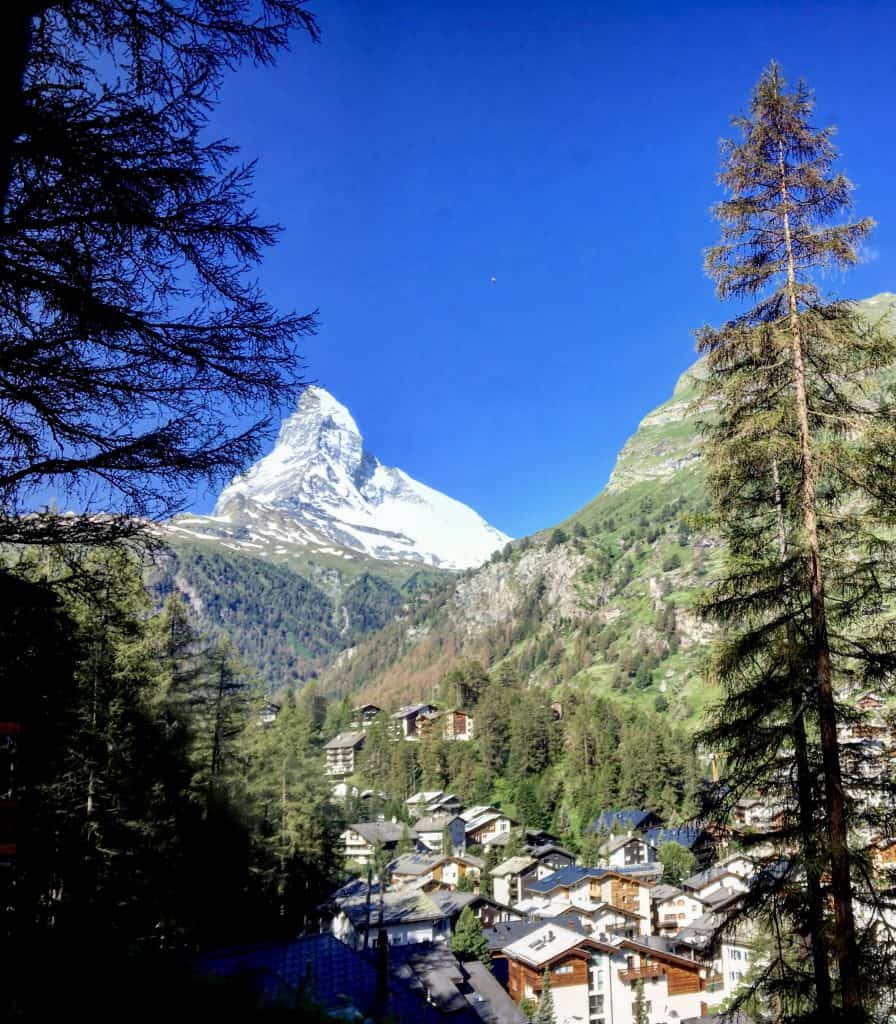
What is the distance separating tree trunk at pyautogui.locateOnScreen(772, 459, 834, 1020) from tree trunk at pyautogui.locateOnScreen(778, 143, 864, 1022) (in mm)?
199

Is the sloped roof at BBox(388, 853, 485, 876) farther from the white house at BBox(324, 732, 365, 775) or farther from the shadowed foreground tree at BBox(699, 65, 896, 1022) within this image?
the shadowed foreground tree at BBox(699, 65, 896, 1022)

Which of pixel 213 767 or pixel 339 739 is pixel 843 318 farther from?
pixel 339 739

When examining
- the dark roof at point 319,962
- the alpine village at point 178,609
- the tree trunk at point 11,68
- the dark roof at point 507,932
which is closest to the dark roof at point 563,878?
the dark roof at point 507,932

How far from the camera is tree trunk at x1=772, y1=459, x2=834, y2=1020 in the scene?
26.9 feet

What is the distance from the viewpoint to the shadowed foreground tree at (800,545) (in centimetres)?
855

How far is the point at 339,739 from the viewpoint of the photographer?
10581cm

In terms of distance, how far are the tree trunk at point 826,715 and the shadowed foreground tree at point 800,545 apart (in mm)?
18

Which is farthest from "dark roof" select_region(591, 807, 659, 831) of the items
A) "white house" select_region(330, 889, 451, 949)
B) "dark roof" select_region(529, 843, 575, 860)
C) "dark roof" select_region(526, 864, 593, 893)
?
"white house" select_region(330, 889, 451, 949)

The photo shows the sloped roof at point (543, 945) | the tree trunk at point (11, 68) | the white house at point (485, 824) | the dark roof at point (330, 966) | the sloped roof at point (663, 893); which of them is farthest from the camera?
the white house at point (485, 824)

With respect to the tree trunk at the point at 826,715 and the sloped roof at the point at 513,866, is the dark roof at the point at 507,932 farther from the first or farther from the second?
the tree trunk at the point at 826,715

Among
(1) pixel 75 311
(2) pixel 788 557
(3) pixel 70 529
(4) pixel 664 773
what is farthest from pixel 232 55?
(4) pixel 664 773

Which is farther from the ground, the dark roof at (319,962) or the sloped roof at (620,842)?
the dark roof at (319,962)

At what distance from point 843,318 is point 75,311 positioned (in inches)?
367

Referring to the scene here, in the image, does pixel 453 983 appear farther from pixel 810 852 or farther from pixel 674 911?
pixel 674 911
